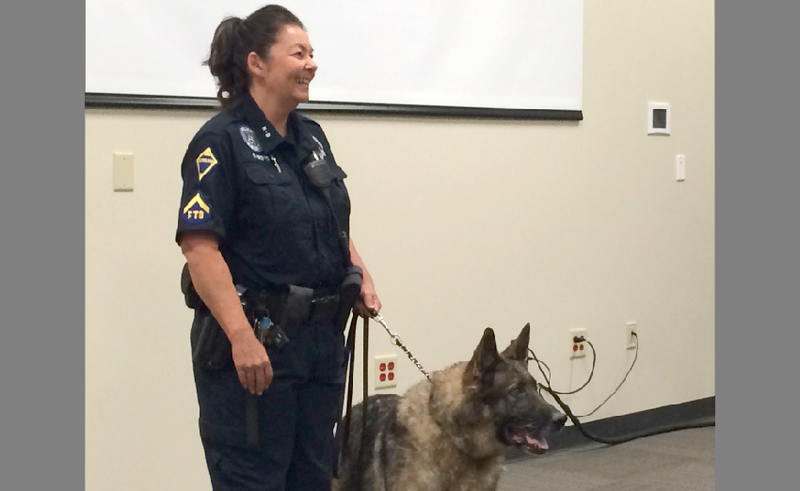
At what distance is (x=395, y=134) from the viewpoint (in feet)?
11.1

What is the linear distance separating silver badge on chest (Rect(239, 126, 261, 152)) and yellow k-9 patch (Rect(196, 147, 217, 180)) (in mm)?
91

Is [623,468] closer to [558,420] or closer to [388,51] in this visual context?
[558,420]

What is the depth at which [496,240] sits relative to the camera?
372cm

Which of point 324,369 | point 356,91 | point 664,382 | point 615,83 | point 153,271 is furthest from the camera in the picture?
point 664,382

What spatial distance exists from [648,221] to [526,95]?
1.00 m

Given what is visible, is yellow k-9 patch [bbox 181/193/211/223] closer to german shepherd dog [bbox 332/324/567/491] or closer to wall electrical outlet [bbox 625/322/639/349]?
german shepherd dog [bbox 332/324/567/491]

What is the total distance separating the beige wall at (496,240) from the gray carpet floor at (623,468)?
26cm

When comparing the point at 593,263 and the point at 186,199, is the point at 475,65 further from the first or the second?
the point at 186,199

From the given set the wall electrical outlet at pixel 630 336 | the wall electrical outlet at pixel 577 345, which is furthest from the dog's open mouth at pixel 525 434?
the wall electrical outlet at pixel 630 336

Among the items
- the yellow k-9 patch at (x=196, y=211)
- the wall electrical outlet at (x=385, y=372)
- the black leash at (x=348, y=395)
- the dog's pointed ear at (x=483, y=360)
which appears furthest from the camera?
the wall electrical outlet at (x=385, y=372)

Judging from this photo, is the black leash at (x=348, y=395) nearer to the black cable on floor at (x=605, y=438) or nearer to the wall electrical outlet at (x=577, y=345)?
the black cable on floor at (x=605, y=438)

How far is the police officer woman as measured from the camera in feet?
6.13

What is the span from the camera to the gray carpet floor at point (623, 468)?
344 cm

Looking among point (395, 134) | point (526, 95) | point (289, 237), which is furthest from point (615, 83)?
point (289, 237)
